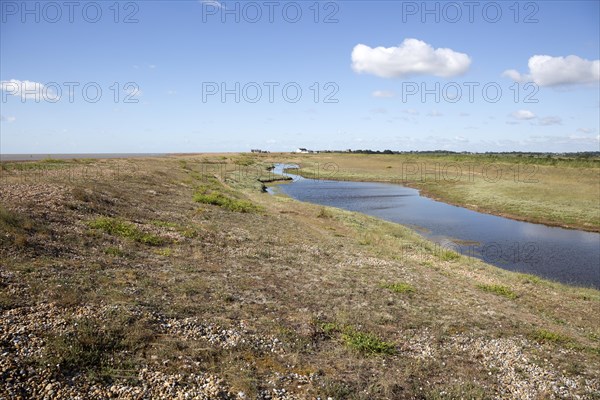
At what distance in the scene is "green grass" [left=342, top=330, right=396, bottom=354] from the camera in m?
14.4

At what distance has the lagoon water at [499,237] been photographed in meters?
33.8

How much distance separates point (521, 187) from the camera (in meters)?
79.4

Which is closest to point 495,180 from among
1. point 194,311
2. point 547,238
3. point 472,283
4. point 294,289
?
point 547,238

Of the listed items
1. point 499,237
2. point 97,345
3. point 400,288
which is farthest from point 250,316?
point 499,237

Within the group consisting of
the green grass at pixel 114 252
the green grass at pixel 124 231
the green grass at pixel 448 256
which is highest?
the green grass at pixel 124 231

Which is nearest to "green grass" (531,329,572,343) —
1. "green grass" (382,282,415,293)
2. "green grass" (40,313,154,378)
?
"green grass" (382,282,415,293)

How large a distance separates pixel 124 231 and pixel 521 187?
81073mm

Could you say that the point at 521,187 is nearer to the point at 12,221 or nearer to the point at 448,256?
the point at 448,256

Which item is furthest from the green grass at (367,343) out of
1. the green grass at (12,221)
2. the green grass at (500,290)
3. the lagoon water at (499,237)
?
the lagoon water at (499,237)

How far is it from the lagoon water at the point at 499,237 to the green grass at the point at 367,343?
2347 cm

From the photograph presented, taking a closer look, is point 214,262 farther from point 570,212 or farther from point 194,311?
point 570,212

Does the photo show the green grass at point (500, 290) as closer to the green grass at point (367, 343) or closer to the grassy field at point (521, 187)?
the green grass at point (367, 343)

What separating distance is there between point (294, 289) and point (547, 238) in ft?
125

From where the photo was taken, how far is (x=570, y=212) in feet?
183
